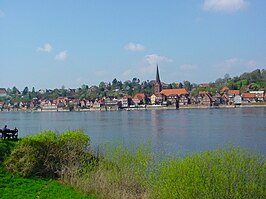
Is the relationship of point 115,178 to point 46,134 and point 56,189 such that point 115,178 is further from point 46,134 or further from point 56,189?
point 46,134

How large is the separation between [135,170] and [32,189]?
3584 millimetres

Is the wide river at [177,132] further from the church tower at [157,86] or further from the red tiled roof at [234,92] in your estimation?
the church tower at [157,86]

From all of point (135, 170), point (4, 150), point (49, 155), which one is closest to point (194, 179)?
point (135, 170)

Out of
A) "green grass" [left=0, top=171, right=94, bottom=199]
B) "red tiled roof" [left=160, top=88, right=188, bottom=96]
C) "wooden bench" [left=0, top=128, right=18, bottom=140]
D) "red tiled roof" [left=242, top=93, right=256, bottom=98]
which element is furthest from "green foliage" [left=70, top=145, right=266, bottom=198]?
"red tiled roof" [left=160, top=88, right=188, bottom=96]

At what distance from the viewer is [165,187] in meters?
9.85

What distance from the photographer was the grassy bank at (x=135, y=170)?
909 centimetres

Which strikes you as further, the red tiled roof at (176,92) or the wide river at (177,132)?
the red tiled roof at (176,92)

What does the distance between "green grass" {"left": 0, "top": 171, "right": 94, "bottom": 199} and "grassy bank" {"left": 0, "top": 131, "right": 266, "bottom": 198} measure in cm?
15

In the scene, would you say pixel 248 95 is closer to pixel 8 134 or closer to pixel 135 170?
pixel 8 134

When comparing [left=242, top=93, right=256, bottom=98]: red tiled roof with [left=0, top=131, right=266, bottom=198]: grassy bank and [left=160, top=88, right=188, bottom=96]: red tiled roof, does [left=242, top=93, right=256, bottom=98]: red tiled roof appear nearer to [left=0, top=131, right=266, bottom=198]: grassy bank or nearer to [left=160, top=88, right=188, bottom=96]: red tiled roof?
[left=160, top=88, right=188, bottom=96]: red tiled roof

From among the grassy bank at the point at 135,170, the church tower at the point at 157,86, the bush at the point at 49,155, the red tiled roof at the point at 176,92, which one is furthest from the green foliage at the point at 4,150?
the church tower at the point at 157,86

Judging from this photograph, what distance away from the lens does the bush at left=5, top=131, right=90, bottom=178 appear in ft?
44.1

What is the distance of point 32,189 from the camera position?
11508 mm

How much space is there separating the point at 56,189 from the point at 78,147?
353 cm
